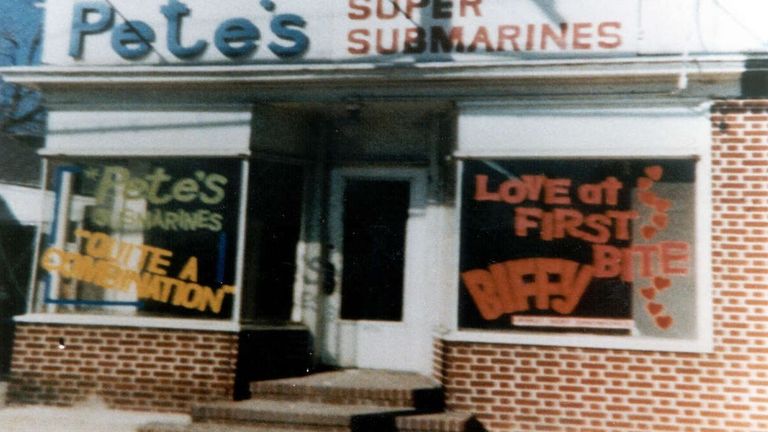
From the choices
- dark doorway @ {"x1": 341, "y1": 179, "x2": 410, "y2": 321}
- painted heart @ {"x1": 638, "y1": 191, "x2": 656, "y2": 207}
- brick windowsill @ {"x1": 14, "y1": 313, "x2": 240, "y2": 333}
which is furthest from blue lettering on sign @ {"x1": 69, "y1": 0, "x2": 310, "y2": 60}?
painted heart @ {"x1": 638, "y1": 191, "x2": 656, "y2": 207}

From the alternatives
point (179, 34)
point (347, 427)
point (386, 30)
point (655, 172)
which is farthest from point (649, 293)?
point (179, 34)

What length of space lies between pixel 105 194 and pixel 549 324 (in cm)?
493

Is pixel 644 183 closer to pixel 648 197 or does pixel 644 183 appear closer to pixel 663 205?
pixel 648 197

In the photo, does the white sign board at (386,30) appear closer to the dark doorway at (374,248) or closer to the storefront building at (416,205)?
the storefront building at (416,205)

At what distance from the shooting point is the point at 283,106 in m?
7.41

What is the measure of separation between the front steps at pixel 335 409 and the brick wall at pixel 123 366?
46cm

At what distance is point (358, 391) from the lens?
6.52 meters

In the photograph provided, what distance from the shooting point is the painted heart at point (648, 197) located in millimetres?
6641

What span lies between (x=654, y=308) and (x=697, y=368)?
65cm

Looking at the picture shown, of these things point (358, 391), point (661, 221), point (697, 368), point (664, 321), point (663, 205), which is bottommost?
point (358, 391)

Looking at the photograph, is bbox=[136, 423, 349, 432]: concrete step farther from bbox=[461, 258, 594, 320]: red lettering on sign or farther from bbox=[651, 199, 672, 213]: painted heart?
bbox=[651, 199, 672, 213]: painted heart

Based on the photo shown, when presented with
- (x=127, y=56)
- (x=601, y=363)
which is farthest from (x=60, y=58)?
(x=601, y=363)

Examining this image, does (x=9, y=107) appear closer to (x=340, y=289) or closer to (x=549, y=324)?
(x=340, y=289)

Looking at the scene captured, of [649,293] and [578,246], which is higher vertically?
[578,246]
